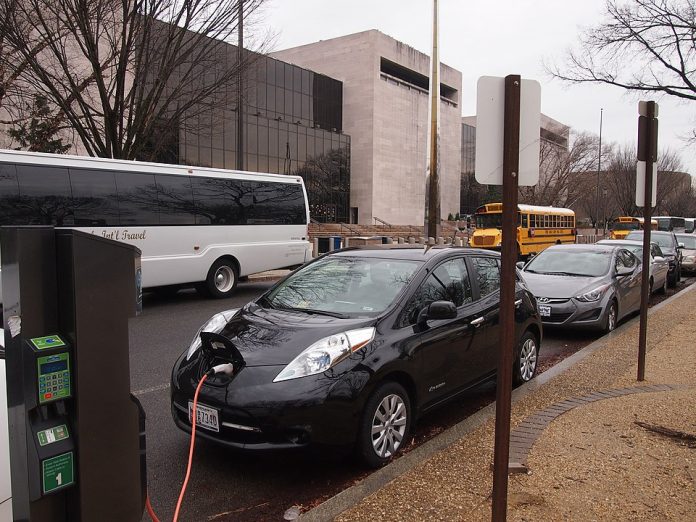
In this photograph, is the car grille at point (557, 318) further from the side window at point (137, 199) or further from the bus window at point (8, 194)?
the bus window at point (8, 194)

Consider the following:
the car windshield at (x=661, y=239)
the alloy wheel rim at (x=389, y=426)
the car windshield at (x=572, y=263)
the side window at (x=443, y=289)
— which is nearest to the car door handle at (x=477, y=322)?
the side window at (x=443, y=289)

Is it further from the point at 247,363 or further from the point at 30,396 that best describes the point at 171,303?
the point at 30,396

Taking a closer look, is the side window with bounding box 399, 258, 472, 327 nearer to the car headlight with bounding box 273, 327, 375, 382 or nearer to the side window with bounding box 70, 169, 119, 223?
the car headlight with bounding box 273, 327, 375, 382

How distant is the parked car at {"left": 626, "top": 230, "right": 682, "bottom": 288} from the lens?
1686 cm

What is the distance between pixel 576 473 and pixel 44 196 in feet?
30.4

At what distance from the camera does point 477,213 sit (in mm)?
27969

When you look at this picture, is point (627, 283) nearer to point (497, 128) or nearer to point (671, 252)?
point (497, 128)

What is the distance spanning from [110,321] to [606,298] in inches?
341

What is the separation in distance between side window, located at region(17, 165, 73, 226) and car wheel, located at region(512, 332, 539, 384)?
787 cm

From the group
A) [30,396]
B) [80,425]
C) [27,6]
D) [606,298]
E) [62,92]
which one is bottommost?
→ [606,298]

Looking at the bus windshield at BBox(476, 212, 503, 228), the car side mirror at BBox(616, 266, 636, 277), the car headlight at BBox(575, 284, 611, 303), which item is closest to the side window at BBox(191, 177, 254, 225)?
the car headlight at BBox(575, 284, 611, 303)

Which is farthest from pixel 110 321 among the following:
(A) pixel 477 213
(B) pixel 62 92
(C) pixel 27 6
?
(A) pixel 477 213

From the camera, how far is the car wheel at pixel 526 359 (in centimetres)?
596

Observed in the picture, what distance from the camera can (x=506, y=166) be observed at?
2.75 m
